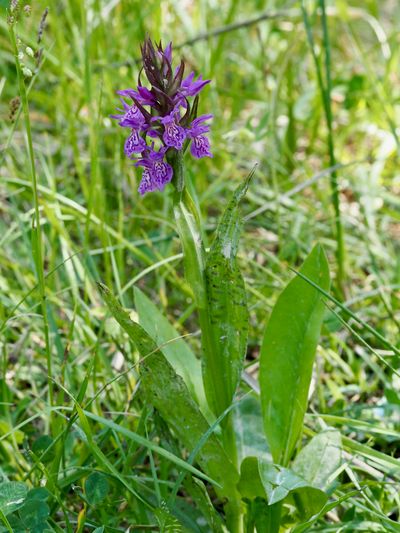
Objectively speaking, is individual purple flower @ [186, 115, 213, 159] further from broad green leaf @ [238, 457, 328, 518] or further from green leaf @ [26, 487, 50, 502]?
green leaf @ [26, 487, 50, 502]

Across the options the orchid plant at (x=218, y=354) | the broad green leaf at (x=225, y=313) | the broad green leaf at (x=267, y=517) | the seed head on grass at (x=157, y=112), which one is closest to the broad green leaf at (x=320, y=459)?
the orchid plant at (x=218, y=354)

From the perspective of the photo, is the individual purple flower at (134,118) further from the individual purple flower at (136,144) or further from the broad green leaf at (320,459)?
the broad green leaf at (320,459)

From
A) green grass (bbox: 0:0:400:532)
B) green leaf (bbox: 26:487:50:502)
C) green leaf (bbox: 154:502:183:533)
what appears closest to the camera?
green leaf (bbox: 154:502:183:533)

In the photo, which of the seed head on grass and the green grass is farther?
the green grass

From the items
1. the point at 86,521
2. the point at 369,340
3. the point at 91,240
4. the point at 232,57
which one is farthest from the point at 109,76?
the point at 86,521

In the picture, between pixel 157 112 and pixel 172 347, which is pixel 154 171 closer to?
pixel 157 112

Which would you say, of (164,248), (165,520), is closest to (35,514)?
(165,520)

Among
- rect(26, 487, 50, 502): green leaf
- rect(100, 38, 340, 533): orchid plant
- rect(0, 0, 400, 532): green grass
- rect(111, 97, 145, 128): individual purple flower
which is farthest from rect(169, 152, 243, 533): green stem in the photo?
rect(26, 487, 50, 502): green leaf
